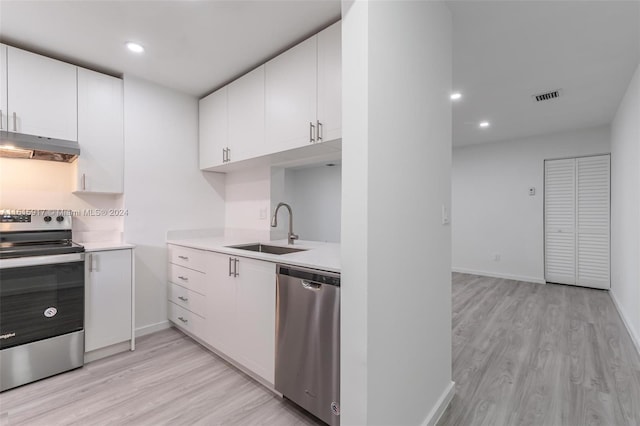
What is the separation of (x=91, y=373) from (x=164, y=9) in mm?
2605

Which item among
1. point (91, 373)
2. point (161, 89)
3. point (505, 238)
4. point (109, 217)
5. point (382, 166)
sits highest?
point (161, 89)

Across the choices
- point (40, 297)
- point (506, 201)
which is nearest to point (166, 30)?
point (40, 297)

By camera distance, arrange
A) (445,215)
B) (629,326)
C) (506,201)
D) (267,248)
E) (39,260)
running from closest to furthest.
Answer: (445,215) → (39,260) → (267,248) → (629,326) → (506,201)

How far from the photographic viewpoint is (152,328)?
284 centimetres

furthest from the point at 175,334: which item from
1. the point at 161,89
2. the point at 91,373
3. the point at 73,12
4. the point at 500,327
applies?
the point at 500,327

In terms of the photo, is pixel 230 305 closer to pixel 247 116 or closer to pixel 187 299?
pixel 187 299

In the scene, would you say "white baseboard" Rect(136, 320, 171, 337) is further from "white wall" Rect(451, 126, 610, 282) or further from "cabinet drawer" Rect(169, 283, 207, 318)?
"white wall" Rect(451, 126, 610, 282)

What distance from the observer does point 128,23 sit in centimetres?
198

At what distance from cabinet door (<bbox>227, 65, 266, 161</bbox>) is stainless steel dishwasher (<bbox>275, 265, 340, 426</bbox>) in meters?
1.29

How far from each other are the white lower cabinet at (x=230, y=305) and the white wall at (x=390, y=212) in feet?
2.48

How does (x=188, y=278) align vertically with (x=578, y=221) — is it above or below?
below

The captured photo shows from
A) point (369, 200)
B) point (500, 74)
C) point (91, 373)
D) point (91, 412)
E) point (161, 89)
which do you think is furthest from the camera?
point (161, 89)

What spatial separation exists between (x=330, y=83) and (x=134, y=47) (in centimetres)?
161

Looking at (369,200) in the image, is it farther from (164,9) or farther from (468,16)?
(164,9)
